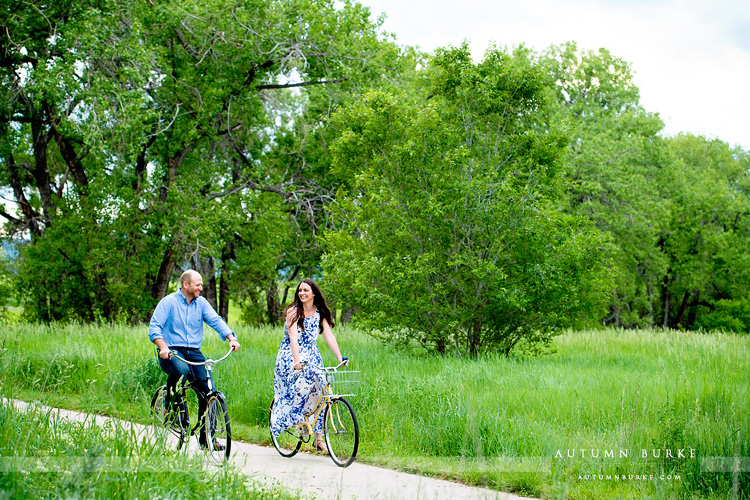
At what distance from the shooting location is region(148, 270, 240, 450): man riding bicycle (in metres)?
7.69

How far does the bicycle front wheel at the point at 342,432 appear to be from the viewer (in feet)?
23.8

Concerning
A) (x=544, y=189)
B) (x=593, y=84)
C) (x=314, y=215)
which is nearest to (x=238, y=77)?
(x=314, y=215)

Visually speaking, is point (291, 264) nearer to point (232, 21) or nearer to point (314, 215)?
point (314, 215)

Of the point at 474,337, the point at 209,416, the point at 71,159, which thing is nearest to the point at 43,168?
the point at 71,159

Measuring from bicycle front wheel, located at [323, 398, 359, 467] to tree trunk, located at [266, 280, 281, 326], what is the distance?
21905 millimetres

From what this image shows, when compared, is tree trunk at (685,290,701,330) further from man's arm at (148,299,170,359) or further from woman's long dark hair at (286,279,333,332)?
man's arm at (148,299,170,359)

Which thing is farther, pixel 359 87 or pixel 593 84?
pixel 593 84

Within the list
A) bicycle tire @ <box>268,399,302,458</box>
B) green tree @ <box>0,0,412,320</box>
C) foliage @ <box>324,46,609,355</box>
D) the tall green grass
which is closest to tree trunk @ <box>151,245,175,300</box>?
green tree @ <box>0,0,412,320</box>

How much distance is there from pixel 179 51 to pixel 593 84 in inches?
1016

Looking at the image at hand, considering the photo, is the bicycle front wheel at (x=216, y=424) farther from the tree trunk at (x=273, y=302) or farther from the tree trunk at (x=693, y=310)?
the tree trunk at (x=693, y=310)

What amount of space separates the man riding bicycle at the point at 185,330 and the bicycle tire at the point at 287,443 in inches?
34.3

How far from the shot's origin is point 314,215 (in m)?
26.7

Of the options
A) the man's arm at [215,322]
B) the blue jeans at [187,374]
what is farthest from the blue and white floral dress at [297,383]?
the blue jeans at [187,374]

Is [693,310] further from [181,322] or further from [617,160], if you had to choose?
[181,322]
